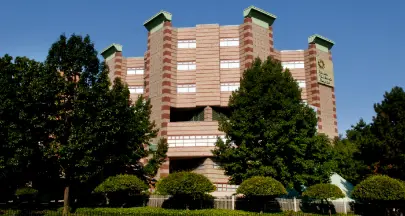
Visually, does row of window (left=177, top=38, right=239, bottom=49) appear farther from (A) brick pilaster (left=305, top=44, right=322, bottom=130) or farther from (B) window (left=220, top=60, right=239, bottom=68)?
(A) brick pilaster (left=305, top=44, right=322, bottom=130)

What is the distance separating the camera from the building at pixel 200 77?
45.0 meters

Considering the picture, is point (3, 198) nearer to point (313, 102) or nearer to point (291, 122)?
point (291, 122)

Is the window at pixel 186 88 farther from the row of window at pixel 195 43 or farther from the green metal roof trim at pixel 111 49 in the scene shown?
the green metal roof trim at pixel 111 49

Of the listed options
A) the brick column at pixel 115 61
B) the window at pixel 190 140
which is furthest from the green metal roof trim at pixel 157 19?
the window at pixel 190 140

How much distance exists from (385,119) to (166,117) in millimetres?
25079

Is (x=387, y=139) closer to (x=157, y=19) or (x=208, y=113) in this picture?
(x=208, y=113)

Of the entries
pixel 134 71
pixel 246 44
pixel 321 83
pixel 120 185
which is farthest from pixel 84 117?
pixel 321 83

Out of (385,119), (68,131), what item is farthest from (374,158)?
(68,131)

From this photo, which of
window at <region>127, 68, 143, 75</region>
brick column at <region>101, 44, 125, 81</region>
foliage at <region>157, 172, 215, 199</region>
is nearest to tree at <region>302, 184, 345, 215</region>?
foliage at <region>157, 172, 215, 199</region>

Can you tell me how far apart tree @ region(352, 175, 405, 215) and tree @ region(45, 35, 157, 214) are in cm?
1989

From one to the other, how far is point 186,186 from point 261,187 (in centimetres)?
582

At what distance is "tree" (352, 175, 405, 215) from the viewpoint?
27.6 m

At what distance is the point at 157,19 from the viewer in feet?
169

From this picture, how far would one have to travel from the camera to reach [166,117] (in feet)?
151
